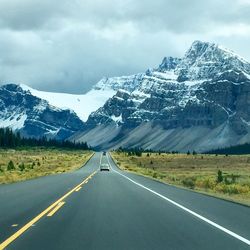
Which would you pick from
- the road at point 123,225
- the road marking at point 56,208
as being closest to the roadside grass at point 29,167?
the road marking at point 56,208

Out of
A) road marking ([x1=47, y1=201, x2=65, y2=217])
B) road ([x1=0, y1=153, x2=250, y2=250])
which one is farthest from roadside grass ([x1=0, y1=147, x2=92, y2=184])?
road ([x1=0, y1=153, x2=250, y2=250])

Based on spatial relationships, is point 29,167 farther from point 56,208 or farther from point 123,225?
point 123,225

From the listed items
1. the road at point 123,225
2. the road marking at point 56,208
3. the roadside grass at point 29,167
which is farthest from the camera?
the roadside grass at point 29,167

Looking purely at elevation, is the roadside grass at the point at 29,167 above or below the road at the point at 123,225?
above

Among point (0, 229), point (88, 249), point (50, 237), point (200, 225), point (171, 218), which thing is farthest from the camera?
point (171, 218)

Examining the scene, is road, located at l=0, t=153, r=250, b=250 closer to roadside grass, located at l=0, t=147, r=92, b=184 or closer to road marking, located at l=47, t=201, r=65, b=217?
road marking, located at l=47, t=201, r=65, b=217

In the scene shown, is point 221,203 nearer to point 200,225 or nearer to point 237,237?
point 200,225

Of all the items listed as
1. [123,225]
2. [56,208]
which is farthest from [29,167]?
[123,225]

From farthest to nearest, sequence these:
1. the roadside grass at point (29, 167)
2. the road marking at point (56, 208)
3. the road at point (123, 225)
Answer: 1. the roadside grass at point (29, 167)
2. the road marking at point (56, 208)
3. the road at point (123, 225)

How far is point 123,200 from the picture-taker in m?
24.4

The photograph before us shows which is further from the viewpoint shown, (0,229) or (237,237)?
(0,229)

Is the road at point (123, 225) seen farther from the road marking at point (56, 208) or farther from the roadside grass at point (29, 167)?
the roadside grass at point (29, 167)

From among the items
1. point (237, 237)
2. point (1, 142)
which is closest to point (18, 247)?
point (237, 237)

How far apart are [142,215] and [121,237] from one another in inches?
198
